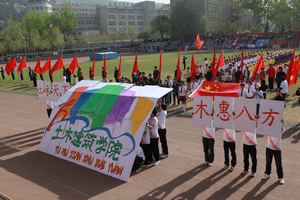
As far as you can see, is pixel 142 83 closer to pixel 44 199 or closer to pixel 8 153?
pixel 8 153

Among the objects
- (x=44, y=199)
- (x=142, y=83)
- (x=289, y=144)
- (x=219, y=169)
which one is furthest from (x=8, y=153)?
(x=289, y=144)

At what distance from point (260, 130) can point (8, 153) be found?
9.09m

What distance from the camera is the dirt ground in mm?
8586

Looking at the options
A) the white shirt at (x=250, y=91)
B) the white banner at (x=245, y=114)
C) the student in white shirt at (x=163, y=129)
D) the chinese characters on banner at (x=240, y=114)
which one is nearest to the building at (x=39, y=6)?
the white shirt at (x=250, y=91)

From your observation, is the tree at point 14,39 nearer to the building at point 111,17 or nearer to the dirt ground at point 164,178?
the building at point 111,17

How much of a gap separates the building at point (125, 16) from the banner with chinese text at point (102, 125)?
119 m

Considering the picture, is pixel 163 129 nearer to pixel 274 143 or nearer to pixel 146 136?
pixel 146 136

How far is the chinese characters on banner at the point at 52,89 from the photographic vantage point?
48.7 ft

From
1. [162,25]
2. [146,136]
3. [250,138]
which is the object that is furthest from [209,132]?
[162,25]

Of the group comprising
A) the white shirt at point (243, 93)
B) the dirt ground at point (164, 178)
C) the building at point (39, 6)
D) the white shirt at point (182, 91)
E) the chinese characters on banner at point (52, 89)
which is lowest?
the dirt ground at point (164, 178)

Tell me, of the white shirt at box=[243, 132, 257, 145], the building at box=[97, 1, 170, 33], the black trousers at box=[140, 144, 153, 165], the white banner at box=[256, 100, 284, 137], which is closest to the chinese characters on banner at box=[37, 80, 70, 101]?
the black trousers at box=[140, 144, 153, 165]

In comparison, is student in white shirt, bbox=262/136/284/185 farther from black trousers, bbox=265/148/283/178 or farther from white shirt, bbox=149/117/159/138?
white shirt, bbox=149/117/159/138

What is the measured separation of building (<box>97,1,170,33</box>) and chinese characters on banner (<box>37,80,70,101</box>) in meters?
115

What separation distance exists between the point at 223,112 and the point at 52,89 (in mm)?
8640
